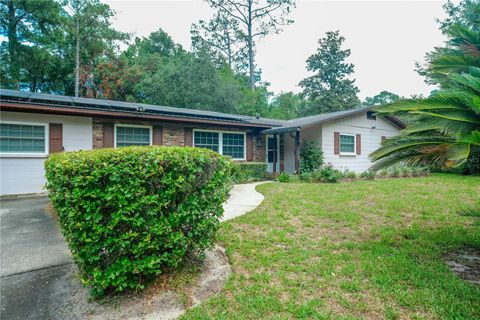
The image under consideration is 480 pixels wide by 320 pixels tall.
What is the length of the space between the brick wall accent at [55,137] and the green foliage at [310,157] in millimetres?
9664

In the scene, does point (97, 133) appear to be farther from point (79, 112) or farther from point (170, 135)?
point (170, 135)

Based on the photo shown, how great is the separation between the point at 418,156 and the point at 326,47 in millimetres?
34260

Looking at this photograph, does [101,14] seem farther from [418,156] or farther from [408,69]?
[408,69]

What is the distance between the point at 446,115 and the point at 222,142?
30.8 feet

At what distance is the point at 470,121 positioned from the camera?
2734mm

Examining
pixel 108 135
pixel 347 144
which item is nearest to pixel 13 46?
pixel 108 135

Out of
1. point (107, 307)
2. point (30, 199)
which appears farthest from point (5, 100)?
point (107, 307)

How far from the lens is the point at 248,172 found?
11039 millimetres

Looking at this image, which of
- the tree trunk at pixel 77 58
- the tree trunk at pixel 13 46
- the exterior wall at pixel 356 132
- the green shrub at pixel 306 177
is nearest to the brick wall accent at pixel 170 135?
the green shrub at pixel 306 177

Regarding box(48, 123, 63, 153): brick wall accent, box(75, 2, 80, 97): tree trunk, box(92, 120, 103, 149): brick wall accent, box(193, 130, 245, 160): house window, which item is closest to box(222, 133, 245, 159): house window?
box(193, 130, 245, 160): house window

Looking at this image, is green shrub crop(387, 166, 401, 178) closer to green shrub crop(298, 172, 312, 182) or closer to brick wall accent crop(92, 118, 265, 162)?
green shrub crop(298, 172, 312, 182)

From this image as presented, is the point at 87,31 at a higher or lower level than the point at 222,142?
higher

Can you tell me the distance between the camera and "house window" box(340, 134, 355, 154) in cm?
1344

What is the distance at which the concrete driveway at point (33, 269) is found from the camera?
2441mm
